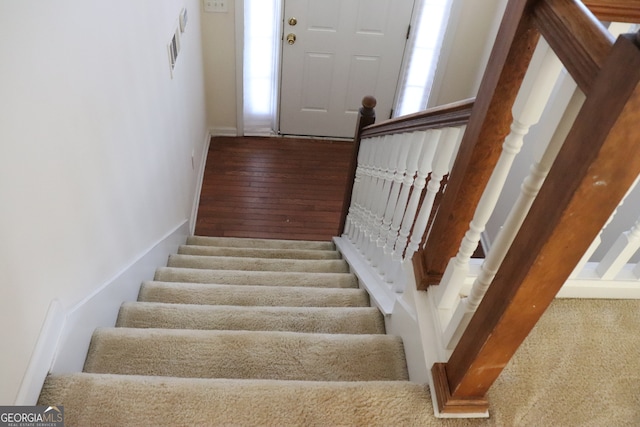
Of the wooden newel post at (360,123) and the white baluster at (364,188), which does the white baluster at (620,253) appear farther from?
the wooden newel post at (360,123)

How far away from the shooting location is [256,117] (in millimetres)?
4426

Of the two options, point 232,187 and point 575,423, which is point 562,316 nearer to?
point 575,423

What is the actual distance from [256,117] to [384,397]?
369 centimetres

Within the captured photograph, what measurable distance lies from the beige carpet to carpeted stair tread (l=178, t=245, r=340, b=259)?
92 cm

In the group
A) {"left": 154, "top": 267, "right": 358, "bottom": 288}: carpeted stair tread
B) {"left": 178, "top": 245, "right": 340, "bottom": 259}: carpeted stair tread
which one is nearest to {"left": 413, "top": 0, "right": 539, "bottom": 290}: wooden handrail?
{"left": 154, "top": 267, "right": 358, "bottom": 288}: carpeted stair tread

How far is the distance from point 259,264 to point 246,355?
1107 millimetres

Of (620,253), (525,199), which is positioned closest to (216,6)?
(620,253)

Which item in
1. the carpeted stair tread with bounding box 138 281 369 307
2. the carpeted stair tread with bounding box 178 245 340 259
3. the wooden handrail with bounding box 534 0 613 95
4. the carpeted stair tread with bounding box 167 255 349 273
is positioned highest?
the wooden handrail with bounding box 534 0 613 95

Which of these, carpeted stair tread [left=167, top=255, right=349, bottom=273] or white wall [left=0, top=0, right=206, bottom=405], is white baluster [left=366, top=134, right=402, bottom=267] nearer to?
carpeted stair tread [left=167, top=255, right=349, bottom=273]

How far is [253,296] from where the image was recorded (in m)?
1.77

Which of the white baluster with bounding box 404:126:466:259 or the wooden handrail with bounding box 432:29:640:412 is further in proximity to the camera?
the white baluster with bounding box 404:126:466:259

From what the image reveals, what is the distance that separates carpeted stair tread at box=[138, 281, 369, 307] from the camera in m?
1.75

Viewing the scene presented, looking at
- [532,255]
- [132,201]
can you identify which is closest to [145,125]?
[132,201]

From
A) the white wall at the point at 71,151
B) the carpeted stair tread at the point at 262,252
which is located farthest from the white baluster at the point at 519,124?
the carpeted stair tread at the point at 262,252
